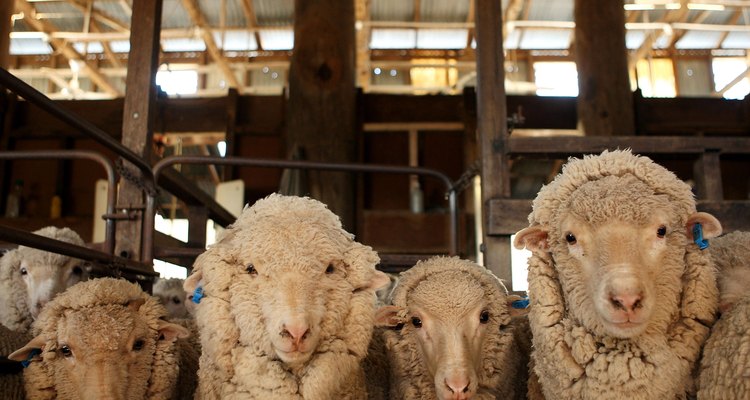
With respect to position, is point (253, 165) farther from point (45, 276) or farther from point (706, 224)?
point (706, 224)

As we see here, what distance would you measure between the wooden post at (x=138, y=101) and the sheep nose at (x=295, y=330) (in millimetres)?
1593

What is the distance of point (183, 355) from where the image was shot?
105 inches

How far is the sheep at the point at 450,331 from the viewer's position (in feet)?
7.60

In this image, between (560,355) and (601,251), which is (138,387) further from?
(601,251)

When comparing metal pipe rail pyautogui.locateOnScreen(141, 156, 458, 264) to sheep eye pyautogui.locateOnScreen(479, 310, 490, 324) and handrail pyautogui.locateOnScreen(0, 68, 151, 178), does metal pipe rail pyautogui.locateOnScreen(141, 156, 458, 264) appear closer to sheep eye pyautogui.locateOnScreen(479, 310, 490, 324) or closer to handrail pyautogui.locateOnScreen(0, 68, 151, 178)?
handrail pyautogui.locateOnScreen(0, 68, 151, 178)

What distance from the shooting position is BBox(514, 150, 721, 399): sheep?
1.73 meters

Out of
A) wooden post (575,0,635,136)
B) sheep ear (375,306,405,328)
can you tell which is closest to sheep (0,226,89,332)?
sheep ear (375,306,405,328)

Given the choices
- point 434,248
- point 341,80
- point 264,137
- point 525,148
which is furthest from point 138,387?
point 264,137

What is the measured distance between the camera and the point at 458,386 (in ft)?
6.75

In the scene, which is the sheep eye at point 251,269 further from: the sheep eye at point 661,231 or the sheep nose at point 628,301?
the sheep eye at point 661,231

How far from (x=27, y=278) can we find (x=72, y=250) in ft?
3.98

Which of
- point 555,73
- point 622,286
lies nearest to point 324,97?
point 622,286

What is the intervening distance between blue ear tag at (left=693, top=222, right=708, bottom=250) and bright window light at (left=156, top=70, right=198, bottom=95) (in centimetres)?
1111

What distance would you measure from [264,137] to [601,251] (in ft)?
22.3
